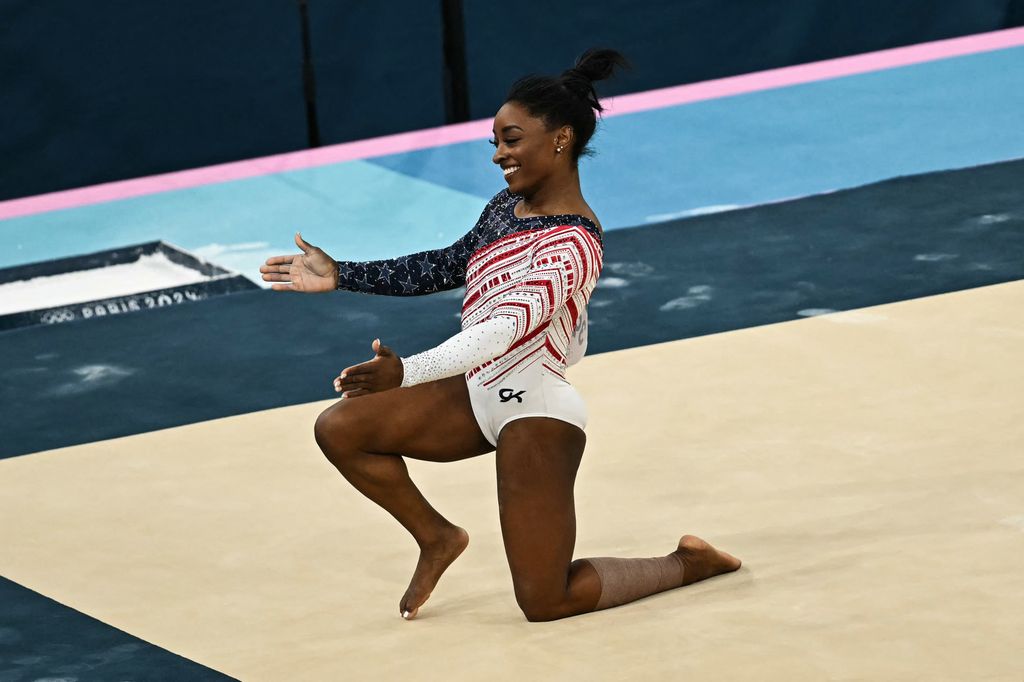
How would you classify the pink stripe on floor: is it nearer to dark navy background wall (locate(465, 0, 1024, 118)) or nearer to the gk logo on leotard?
dark navy background wall (locate(465, 0, 1024, 118))

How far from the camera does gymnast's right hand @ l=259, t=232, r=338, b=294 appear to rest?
384 centimetres

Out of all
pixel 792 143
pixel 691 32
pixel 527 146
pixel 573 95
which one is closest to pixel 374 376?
pixel 527 146

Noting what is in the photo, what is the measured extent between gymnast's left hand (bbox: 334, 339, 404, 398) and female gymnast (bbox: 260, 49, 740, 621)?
13cm

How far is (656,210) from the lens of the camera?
25.0 ft

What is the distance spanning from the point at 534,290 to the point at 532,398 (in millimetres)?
251

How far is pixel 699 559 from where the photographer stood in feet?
12.5

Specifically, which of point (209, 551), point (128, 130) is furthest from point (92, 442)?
point (128, 130)

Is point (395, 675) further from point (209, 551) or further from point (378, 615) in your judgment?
point (209, 551)

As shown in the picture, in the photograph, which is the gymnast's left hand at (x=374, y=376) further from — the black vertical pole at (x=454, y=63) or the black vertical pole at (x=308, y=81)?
the black vertical pole at (x=454, y=63)

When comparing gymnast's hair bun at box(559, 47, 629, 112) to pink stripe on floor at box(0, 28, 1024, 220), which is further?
pink stripe on floor at box(0, 28, 1024, 220)

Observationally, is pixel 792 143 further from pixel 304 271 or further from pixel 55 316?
pixel 304 271

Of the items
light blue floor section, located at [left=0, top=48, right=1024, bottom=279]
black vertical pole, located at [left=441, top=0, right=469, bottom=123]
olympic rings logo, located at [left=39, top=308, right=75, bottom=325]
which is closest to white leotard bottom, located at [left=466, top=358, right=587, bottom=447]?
olympic rings logo, located at [left=39, top=308, right=75, bottom=325]

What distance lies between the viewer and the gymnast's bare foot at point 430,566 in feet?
12.4

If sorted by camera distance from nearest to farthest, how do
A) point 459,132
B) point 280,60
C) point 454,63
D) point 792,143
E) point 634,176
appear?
point 634,176
point 792,143
point 280,60
point 459,132
point 454,63
